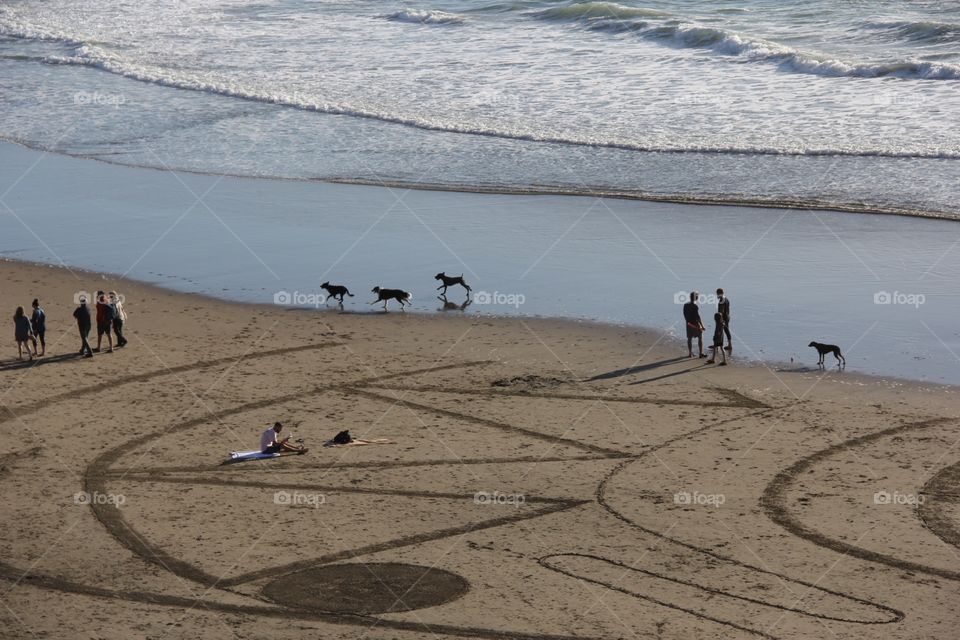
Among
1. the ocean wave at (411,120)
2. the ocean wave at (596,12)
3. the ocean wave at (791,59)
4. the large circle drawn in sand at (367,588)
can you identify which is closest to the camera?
the large circle drawn in sand at (367,588)

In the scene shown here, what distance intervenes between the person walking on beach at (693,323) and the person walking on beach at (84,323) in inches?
445

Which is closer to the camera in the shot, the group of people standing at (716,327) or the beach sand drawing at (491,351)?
the beach sand drawing at (491,351)

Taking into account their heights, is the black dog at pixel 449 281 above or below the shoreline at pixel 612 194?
below

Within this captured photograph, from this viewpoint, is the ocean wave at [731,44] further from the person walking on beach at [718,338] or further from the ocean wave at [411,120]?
the person walking on beach at [718,338]

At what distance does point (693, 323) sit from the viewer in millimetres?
24875

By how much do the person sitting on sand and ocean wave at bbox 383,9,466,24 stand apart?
143 ft

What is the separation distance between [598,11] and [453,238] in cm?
3177

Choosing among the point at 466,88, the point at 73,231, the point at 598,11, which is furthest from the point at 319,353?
the point at 598,11

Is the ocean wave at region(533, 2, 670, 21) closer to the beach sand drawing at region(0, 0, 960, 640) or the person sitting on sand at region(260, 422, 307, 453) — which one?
the beach sand drawing at region(0, 0, 960, 640)

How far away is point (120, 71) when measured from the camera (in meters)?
53.3

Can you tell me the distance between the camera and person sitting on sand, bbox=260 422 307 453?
20391 mm

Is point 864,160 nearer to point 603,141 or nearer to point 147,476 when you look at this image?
point 603,141

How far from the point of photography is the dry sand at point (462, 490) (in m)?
Answer: 15.5

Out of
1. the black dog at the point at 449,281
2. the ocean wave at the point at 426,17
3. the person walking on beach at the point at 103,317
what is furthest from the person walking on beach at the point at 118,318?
the ocean wave at the point at 426,17
